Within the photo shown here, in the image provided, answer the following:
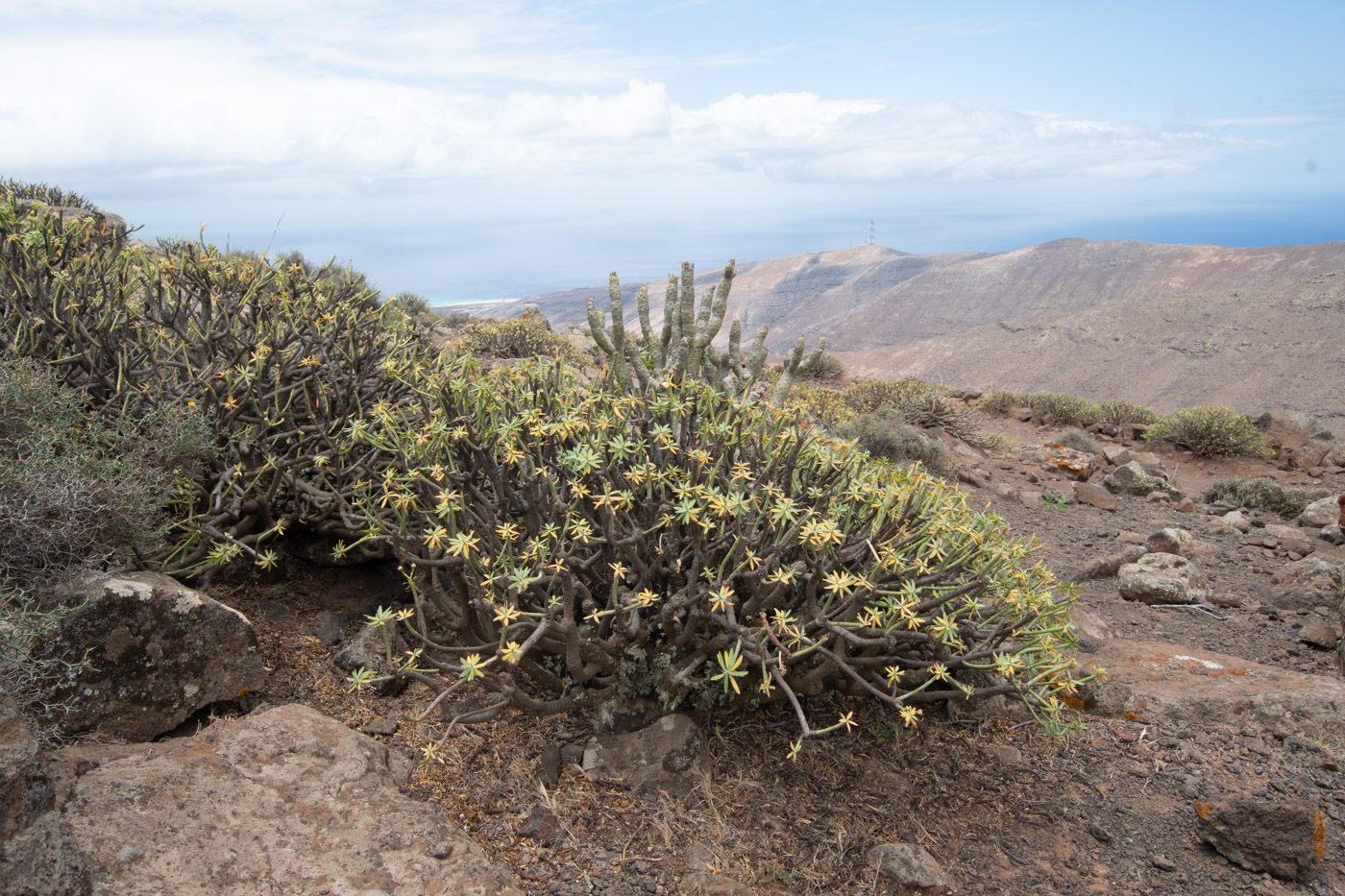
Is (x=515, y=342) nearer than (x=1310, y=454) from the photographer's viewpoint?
Yes

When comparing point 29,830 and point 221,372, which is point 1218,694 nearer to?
point 29,830

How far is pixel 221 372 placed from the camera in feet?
12.9

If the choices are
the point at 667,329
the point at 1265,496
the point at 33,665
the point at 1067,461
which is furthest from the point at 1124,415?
the point at 33,665

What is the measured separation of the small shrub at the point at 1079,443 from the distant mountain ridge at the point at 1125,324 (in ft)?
20.0

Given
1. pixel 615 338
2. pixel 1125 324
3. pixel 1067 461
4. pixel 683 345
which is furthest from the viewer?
pixel 1125 324

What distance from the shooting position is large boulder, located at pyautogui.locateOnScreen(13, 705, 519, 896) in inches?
82.9

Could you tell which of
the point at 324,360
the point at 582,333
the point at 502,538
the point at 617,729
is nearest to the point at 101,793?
the point at 502,538

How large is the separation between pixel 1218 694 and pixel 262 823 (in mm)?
4309

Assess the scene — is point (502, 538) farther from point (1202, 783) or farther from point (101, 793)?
point (1202, 783)

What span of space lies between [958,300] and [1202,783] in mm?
104668

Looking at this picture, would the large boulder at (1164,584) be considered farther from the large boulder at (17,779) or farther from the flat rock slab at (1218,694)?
the large boulder at (17,779)

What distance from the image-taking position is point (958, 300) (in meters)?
99.6

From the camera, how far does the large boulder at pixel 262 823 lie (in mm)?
2105

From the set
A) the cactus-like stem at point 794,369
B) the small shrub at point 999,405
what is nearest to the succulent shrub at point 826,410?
the small shrub at point 999,405
